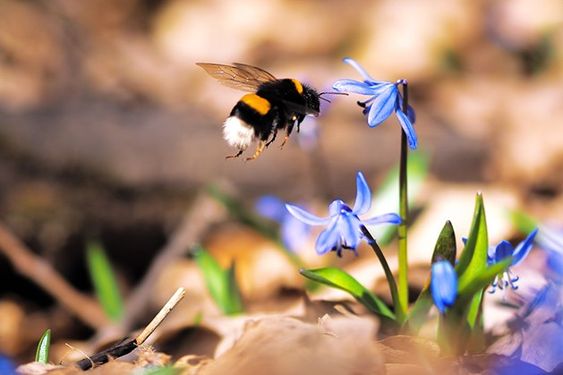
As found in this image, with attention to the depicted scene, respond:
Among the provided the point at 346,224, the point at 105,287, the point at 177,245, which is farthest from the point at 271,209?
the point at 346,224

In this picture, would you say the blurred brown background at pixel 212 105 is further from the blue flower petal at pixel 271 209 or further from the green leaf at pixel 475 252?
the green leaf at pixel 475 252

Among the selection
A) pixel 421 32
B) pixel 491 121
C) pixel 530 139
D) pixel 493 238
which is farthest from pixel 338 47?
→ pixel 493 238

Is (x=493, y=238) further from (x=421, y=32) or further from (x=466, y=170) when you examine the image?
(x=421, y=32)

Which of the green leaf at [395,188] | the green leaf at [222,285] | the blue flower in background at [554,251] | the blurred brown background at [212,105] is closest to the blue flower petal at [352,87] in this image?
the blue flower in background at [554,251]

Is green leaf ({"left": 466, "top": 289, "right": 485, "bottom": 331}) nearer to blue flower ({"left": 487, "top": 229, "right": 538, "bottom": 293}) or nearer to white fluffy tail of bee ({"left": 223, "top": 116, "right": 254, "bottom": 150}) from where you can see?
blue flower ({"left": 487, "top": 229, "right": 538, "bottom": 293})

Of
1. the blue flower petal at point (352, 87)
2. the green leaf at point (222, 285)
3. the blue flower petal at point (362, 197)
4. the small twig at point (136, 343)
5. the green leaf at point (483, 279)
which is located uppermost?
the blue flower petal at point (352, 87)

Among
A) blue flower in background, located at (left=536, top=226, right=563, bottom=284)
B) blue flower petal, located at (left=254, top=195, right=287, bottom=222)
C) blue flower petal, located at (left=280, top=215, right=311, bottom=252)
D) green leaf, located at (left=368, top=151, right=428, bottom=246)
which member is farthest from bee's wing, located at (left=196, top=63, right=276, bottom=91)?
blue flower petal, located at (left=254, top=195, right=287, bottom=222)

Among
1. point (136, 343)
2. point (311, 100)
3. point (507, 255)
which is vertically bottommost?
point (136, 343)

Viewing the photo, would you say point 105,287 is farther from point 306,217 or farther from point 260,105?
point 306,217
